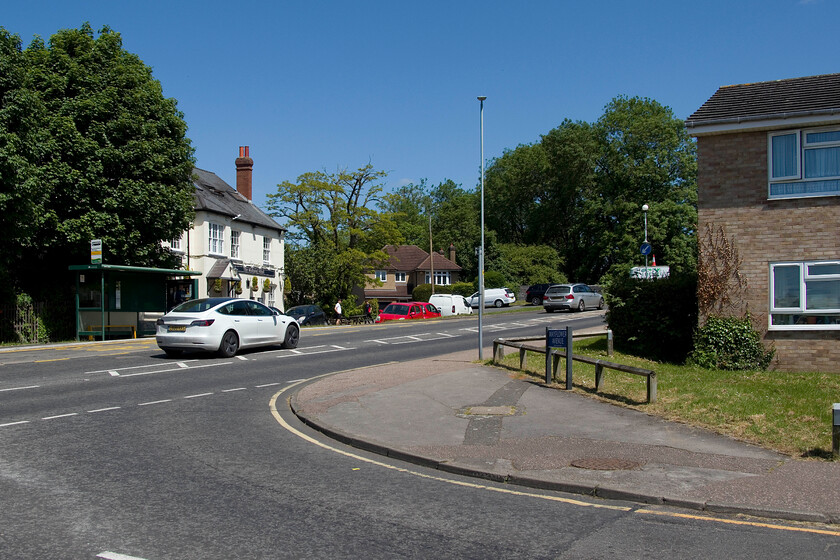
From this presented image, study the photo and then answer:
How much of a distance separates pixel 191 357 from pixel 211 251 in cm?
2224

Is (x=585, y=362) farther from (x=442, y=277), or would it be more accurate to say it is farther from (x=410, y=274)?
(x=410, y=274)

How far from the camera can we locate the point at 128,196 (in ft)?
90.0

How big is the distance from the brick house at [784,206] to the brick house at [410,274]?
63.5 meters

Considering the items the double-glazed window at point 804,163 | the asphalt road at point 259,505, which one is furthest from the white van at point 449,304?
the asphalt road at point 259,505

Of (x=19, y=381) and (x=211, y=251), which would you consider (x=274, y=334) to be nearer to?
(x=19, y=381)

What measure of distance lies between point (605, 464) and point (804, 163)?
11.1m

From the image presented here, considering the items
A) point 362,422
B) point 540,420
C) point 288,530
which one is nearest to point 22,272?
point 362,422

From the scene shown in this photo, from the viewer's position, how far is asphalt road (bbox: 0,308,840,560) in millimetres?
5391

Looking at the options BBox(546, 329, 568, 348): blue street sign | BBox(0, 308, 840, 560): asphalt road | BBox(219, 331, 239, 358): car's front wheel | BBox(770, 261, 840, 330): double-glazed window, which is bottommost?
Answer: BBox(0, 308, 840, 560): asphalt road

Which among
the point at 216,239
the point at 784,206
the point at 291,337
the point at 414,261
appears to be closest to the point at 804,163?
the point at 784,206

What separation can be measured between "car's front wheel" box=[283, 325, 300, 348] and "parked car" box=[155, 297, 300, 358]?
76 centimetres

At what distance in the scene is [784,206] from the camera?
1584 cm

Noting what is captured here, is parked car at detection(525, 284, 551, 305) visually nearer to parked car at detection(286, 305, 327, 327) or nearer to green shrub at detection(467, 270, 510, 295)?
green shrub at detection(467, 270, 510, 295)

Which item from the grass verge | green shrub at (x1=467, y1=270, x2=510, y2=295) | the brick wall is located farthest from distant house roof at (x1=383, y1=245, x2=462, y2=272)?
the grass verge
